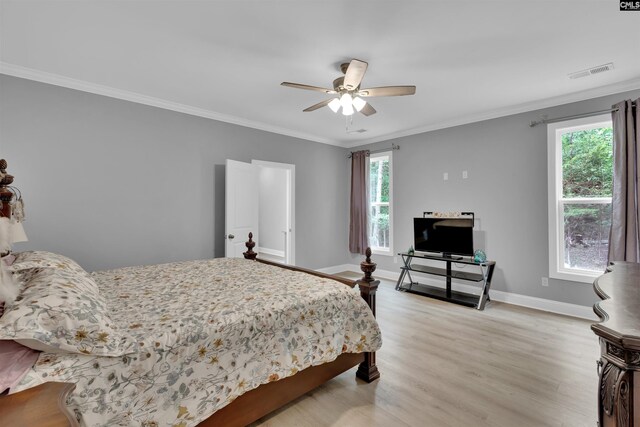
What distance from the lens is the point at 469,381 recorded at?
233 centimetres

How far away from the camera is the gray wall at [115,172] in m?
3.02

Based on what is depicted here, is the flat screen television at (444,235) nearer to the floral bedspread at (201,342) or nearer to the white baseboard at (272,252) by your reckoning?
the floral bedspread at (201,342)

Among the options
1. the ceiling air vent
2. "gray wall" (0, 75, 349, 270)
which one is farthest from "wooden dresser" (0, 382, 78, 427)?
the ceiling air vent

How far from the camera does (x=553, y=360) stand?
2.65 m

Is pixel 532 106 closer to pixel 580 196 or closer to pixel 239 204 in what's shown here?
pixel 580 196

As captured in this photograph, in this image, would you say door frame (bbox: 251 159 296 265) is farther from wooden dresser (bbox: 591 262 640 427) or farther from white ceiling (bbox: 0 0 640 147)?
wooden dresser (bbox: 591 262 640 427)

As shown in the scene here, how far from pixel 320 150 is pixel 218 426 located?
4.89 m

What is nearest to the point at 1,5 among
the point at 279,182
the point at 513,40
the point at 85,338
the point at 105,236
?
the point at 105,236

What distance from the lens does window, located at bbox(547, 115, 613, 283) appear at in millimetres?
3596

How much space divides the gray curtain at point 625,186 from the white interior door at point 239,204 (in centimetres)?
442

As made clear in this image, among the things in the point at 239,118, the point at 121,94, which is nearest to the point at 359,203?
the point at 239,118

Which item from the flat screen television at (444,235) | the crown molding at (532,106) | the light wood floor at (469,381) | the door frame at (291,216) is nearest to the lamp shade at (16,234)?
the light wood floor at (469,381)

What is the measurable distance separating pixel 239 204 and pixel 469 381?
11.2 ft

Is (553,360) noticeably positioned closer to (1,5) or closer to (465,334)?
(465,334)
